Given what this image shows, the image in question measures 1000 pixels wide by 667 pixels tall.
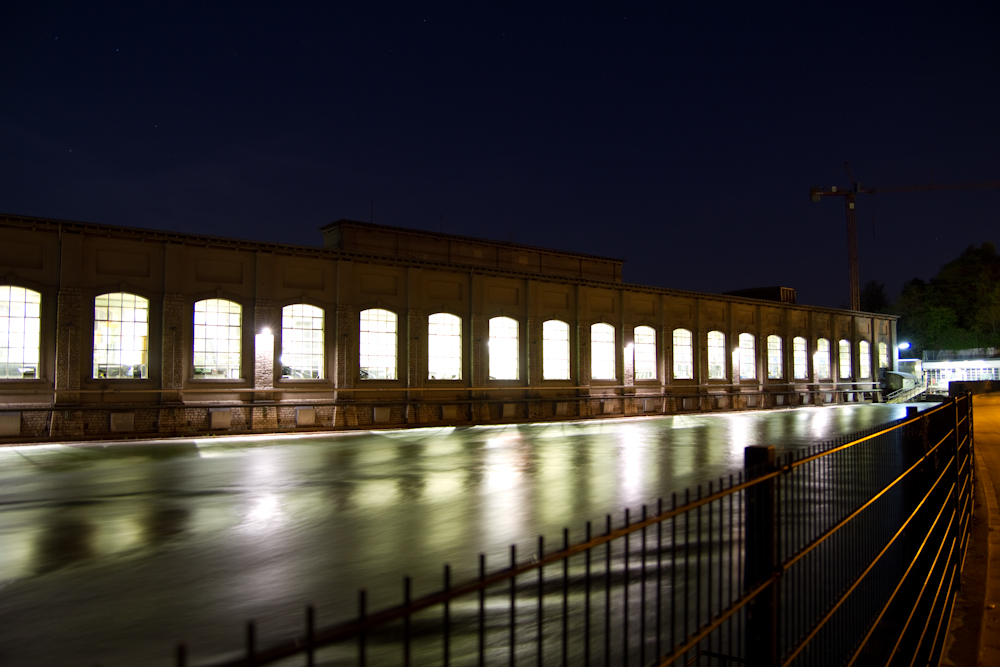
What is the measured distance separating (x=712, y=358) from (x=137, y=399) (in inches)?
1156

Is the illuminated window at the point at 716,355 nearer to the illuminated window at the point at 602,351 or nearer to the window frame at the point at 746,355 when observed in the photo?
the window frame at the point at 746,355

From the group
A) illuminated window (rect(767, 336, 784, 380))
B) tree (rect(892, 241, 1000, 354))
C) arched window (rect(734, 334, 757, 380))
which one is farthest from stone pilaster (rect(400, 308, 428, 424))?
tree (rect(892, 241, 1000, 354))

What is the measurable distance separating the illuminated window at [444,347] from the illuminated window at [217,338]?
7.47 meters

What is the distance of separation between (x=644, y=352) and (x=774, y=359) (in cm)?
1237

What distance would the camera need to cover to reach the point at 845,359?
49.4 m

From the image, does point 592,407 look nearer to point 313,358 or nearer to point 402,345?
point 402,345

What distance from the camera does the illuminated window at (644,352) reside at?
Result: 35.5 metres

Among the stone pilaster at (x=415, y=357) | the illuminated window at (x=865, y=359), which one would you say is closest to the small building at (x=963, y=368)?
the illuminated window at (x=865, y=359)

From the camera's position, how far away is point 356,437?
22.7m

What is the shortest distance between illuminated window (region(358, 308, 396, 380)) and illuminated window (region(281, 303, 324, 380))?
1597mm

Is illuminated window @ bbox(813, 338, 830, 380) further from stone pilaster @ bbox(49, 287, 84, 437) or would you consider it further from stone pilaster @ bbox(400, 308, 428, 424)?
stone pilaster @ bbox(49, 287, 84, 437)

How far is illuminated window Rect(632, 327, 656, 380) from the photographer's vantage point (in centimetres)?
3553

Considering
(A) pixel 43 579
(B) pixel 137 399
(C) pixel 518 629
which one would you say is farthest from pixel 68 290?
(C) pixel 518 629

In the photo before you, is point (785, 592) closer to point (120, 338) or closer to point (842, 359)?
point (120, 338)
